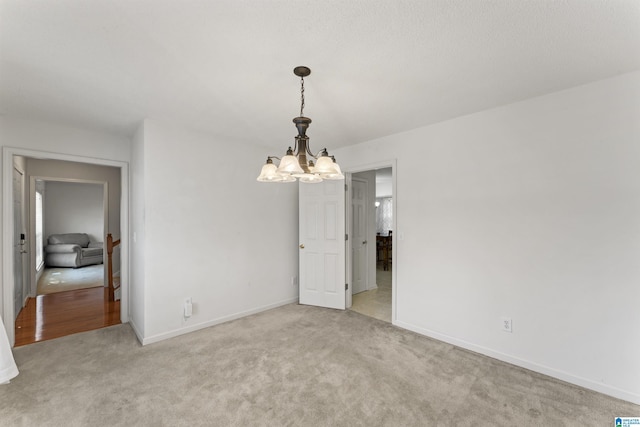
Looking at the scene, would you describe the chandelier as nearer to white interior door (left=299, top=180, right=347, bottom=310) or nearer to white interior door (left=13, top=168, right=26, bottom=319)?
white interior door (left=299, top=180, right=347, bottom=310)

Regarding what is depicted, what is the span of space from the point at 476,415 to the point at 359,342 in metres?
1.27

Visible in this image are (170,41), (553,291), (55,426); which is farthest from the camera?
(553,291)

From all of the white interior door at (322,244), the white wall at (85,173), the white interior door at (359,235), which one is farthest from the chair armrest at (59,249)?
the white interior door at (359,235)

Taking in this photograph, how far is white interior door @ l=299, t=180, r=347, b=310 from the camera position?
13.2 ft

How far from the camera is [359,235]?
480cm

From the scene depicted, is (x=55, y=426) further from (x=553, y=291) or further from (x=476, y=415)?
(x=553, y=291)

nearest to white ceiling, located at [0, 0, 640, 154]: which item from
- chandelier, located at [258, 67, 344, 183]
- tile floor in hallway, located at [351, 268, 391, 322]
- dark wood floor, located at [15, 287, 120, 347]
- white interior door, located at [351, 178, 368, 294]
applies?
chandelier, located at [258, 67, 344, 183]

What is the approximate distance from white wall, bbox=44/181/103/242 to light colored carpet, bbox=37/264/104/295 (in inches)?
54.6

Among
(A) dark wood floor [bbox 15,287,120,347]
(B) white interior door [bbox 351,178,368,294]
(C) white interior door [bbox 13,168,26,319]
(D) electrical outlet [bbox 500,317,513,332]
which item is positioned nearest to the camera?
(D) electrical outlet [bbox 500,317,513,332]

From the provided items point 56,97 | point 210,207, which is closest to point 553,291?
point 210,207

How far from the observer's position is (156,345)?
2.93m

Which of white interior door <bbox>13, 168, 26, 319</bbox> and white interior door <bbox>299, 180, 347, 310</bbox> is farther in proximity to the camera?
white interior door <bbox>299, 180, 347, 310</bbox>

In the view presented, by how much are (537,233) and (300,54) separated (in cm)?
247

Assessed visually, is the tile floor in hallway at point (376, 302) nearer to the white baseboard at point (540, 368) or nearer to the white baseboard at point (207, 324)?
the white baseboard at point (540, 368)
